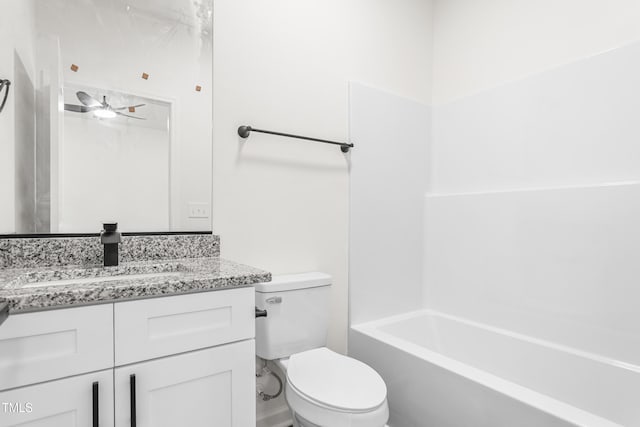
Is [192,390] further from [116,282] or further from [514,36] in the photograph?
[514,36]

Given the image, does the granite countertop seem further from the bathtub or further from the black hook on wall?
the bathtub

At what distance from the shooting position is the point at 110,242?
1184 mm

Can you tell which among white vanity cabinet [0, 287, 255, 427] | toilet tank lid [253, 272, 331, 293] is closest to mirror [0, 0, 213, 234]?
toilet tank lid [253, 272, 331, 293]

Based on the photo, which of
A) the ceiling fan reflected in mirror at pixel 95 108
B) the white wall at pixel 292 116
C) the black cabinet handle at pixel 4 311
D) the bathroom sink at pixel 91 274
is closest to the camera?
the black cabinet handle at pixel 4 311

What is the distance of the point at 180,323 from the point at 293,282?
2.29 ft

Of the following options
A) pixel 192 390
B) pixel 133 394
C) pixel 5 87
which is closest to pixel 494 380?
pixel 192 390

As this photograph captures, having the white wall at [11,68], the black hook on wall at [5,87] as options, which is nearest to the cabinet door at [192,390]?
the white wall at [11,68]

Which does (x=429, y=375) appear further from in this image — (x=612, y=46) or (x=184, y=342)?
(x=612, y=46)

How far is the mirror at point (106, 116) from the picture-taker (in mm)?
1178

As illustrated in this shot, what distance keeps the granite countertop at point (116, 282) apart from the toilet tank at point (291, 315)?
32 cm

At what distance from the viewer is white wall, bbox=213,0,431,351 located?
5.17 ft

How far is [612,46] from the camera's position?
1594mm

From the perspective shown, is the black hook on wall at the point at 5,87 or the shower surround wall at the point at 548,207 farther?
the shower surround wall at the point at 548,207

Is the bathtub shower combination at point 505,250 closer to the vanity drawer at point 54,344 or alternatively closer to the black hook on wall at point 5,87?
the vanity drawer at point 54,344
